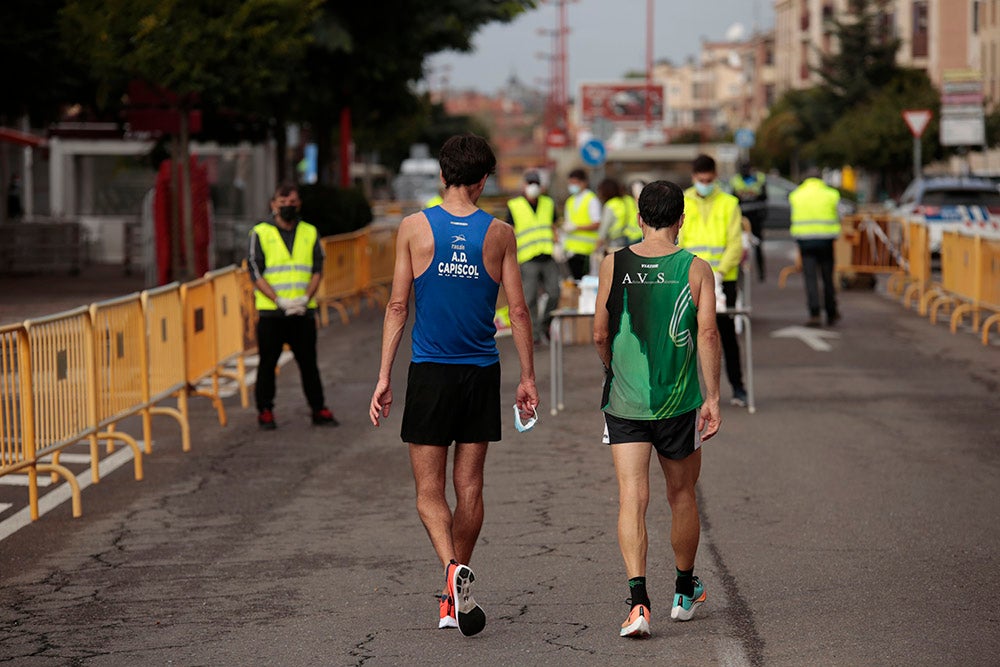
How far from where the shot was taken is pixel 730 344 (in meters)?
13.2

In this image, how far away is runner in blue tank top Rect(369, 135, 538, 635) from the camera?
656cm

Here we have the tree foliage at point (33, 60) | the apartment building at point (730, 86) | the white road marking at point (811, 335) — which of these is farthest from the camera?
the apartment building at point (730, 86)

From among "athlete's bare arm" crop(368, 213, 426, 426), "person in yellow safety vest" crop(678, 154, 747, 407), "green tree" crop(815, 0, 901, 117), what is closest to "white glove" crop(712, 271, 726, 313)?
"person in yellow safety vest" crop(678, 154, 747, 407)

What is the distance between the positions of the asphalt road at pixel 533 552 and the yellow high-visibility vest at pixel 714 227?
1.18 m

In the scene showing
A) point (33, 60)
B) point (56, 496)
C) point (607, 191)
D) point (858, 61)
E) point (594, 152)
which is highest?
point (858, 61)

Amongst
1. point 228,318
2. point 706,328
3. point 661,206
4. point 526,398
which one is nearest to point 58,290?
point 228,318

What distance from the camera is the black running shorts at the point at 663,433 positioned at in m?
6.59

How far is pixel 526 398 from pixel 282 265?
6.05 metres

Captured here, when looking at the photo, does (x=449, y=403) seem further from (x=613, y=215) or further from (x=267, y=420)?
(x=613, y=215)

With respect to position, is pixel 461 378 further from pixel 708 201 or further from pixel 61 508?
pixel 708 201

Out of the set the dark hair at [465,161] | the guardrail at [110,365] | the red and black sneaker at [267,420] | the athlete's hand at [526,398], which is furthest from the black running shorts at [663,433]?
the red and black sneaker at [267,420]

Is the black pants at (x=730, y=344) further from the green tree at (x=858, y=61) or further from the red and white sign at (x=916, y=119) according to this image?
the green tree at (x=858, y=61)

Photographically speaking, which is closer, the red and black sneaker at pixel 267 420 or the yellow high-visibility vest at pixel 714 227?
the red and black sneaker at pixel 267 420

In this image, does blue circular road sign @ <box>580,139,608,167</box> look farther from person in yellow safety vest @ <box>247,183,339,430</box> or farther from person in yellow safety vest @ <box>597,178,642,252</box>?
person in yellow safety vest @ <box>247,183,339,430</box>
